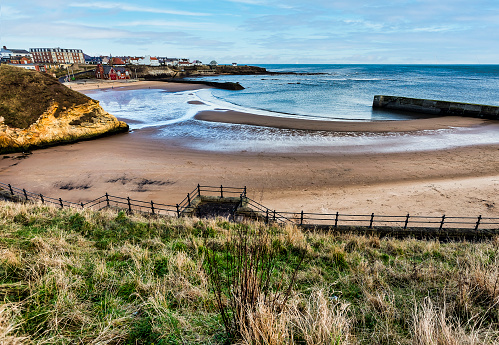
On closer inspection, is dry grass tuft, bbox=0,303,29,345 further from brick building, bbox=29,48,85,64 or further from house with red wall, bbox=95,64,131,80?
brick building, bbox=29,48,85,64

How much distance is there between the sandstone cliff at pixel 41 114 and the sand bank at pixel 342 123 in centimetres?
1257

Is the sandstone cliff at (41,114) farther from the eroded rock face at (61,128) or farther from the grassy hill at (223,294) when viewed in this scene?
the grassy hill at (223,294)

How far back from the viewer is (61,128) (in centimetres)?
2383

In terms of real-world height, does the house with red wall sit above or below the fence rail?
above

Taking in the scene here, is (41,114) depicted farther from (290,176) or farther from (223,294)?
(223,294)

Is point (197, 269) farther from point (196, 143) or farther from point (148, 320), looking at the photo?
point (196, 143)

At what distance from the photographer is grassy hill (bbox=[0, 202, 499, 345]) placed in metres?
2.68

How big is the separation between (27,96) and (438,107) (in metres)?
51.1

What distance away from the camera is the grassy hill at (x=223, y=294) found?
2.68 metres

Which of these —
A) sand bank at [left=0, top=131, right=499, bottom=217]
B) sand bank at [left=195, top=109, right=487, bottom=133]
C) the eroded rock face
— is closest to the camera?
sand bank at [left=0, top=131, right=499, bottom=217]

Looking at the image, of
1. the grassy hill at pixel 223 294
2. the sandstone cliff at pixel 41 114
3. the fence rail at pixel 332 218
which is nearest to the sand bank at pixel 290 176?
the fence rail at pixel 332 218

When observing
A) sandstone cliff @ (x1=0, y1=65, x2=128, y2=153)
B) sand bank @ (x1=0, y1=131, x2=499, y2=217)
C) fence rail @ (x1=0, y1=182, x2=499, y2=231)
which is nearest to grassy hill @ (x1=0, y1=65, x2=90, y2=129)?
sandstone cliff @ (x1=0, y1=65, x2=128, y2=153)

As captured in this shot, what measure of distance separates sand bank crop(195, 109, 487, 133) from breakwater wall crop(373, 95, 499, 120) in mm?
1520

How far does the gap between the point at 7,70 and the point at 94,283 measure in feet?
105
